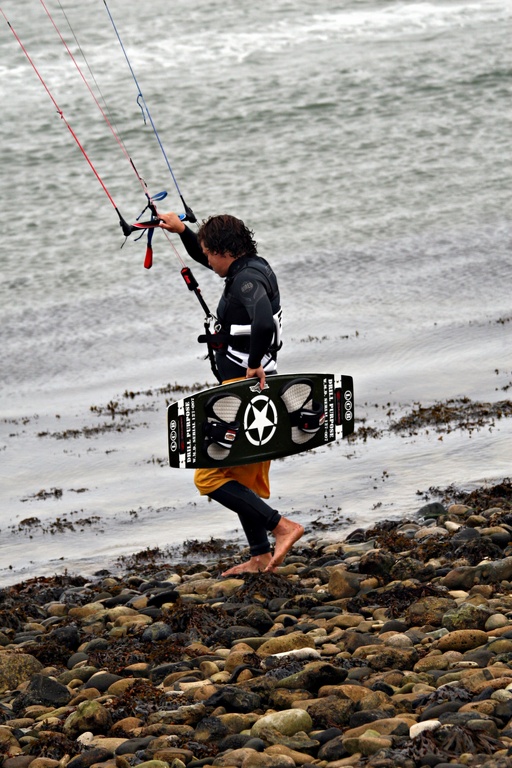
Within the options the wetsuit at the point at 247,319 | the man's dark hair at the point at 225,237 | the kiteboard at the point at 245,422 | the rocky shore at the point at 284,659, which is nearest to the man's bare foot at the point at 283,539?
the rocky shore at the point at 284,659

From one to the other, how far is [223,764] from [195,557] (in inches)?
157

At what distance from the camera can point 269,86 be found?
26.6m

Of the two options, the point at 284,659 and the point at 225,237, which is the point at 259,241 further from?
the point at 284,659

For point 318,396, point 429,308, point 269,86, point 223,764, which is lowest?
point 223,764

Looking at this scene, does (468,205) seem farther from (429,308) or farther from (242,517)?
(242,517)

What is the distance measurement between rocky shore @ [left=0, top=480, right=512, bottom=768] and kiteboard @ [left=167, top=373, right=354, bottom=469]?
29.2 inches

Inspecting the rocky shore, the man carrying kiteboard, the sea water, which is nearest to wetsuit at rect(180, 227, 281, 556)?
the man carrying kiteboard

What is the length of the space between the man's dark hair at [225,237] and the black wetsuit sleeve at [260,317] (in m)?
0.31

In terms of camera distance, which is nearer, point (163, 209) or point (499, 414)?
point (499, 414)

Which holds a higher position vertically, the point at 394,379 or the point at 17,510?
the point at 394,379

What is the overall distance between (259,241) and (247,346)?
11694mm

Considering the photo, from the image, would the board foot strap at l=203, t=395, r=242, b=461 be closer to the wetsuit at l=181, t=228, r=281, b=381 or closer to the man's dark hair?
the wetsuit at l=181, t=228, r=281, b=381

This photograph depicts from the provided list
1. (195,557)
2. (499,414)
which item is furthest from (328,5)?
(195,557)

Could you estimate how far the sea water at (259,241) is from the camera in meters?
9.98
